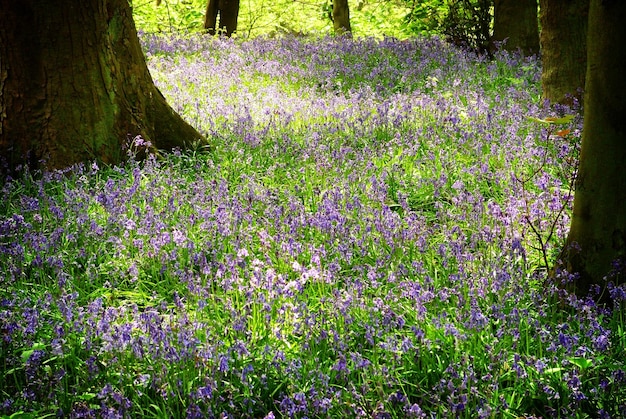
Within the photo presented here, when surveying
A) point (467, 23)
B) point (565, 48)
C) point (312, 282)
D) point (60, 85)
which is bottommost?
point (312, 282)

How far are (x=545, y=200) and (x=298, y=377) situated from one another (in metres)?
2.28

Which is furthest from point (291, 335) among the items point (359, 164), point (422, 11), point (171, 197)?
point (422, 11)

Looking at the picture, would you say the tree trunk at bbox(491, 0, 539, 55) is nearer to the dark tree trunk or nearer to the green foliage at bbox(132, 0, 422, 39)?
the dark tree trunk

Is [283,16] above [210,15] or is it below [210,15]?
above

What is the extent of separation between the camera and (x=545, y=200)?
14.4 ft

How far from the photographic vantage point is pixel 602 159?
340 cm

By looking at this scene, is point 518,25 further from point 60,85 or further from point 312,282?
point 312,282

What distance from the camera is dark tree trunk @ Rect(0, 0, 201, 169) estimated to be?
16.9 feet

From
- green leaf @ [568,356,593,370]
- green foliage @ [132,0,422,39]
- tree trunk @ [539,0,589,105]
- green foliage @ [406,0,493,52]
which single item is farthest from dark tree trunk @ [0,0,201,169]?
green foliage @ [132,0,422,39]

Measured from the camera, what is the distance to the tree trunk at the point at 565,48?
265 inches

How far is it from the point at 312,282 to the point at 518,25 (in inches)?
318

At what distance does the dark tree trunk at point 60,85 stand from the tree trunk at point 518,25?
679 cm

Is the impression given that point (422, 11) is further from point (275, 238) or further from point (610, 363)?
point (610, 363)

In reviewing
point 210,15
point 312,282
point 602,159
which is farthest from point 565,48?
point 210,15
